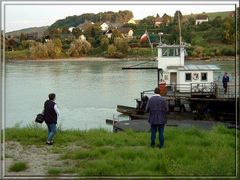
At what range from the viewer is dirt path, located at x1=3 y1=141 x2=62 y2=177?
8.39 meters

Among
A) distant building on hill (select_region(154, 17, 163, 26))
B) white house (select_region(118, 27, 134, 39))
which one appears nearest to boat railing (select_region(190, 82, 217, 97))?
white house (select_region(118, 27, 134, 39))

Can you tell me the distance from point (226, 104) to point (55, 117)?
58.8ft

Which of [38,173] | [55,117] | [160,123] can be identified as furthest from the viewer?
[55,117]

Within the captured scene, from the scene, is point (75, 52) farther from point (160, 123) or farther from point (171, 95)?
point (160, 123)

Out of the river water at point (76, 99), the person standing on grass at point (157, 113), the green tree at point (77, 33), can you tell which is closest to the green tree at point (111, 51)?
the green tree at point (77, 33)

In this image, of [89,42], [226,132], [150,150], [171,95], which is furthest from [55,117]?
[89,42]

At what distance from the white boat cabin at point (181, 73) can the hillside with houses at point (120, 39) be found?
75620 mm

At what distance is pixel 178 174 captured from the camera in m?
7.83

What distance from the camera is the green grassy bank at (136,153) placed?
8031 mm

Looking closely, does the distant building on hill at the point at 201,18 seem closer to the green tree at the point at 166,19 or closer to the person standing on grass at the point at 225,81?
the green tree at the point at 166,19

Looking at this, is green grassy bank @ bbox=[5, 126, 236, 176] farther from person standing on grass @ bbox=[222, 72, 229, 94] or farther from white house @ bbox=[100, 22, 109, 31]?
white house @ bbox=[100, 22, 109, 31]

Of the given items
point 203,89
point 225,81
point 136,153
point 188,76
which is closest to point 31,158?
point 136,153

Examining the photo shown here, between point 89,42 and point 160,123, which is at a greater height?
point 89,42

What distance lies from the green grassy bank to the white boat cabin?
51.9 ft
